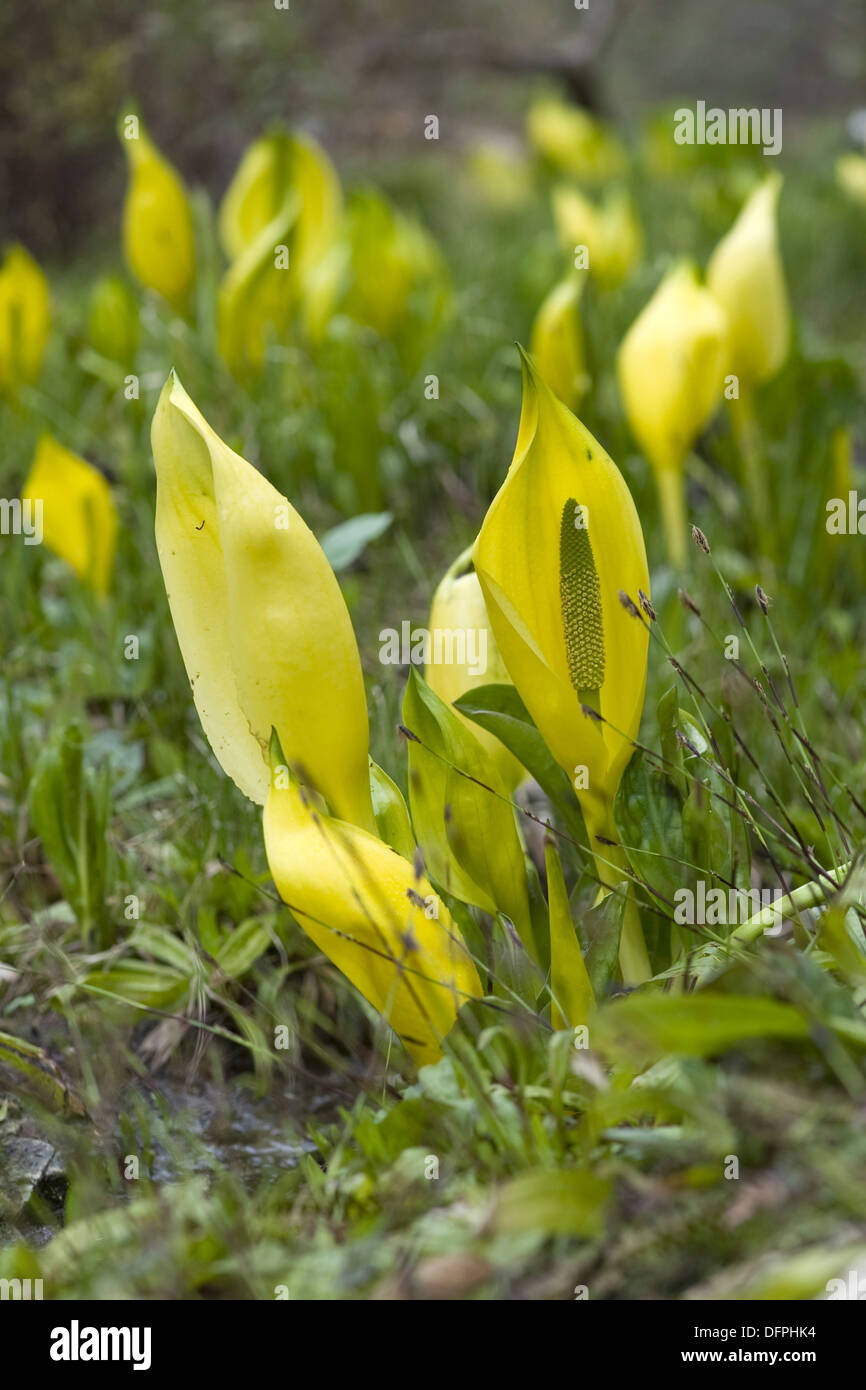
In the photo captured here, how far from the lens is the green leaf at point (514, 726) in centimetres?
90

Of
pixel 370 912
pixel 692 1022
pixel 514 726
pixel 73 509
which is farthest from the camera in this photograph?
pixel 73 509

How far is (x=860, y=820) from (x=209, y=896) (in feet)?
1.97

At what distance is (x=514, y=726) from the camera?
2.96ft

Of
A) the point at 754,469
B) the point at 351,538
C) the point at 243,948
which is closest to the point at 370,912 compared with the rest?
the point at 243,948

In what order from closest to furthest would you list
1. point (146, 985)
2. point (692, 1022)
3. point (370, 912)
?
point (692, 1022)
point (370, 912)
point (146, 985)

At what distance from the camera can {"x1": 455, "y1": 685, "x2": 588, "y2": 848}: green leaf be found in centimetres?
90

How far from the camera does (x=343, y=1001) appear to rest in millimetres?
1191

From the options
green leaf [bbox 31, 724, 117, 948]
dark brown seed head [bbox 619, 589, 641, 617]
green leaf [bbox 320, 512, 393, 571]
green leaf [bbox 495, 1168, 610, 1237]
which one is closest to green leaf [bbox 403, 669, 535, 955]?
dark brown seed head [bbox 619, 589, 641, 617]

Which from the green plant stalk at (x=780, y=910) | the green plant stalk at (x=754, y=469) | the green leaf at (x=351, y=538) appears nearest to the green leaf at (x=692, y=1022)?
Result: the green plant stalk at (x=780, y=910)

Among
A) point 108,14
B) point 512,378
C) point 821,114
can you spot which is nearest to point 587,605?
point 512,378

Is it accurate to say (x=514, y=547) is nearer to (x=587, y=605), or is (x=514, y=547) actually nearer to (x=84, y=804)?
(x=587, y=605)

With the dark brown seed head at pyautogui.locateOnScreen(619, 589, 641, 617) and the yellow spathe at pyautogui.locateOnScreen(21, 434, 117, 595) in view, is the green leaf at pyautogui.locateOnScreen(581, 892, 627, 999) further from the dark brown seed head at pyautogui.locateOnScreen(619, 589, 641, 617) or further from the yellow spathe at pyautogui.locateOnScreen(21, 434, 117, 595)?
the yellow spathe at pyautogui.locateOnScreen(21, 434, 117, 595)

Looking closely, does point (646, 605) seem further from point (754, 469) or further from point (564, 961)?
point (754, 469)
